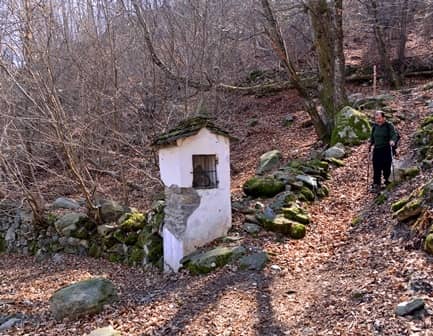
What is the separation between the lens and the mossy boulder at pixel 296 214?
7.13 meters

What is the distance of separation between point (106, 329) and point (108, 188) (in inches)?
247

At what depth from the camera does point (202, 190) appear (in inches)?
254

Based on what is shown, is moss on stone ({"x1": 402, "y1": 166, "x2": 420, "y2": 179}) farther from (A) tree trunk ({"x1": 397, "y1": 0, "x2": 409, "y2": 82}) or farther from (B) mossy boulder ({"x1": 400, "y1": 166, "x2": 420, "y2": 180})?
(A) tree trunk ({"x1": 397, "y1": 0, "x2": 409, "y2": 82})

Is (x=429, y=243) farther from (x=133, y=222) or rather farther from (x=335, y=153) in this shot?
(x=335, y=153)

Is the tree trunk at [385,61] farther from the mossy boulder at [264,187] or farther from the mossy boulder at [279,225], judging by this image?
the mossy boulder at [279,225]

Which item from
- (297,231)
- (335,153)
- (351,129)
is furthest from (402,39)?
(297,231)

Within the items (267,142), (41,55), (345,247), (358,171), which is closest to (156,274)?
(345,247)

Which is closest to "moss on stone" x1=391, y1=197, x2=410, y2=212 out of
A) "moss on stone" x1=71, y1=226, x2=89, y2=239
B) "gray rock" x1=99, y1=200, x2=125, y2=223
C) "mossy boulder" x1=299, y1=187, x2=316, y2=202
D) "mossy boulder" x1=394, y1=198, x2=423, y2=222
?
"mossy boulder" x1=394, y1=198, x2=423, y2=222

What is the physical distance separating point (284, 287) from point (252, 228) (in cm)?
179

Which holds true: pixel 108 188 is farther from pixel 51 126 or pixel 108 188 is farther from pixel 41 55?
pixel 41 55

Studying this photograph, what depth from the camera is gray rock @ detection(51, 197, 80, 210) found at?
10188 millimetres

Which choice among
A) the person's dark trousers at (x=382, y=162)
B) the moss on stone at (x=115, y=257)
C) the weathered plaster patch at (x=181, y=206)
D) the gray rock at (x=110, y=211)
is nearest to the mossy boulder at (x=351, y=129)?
the person's dark trousers at (x=382, y=162)

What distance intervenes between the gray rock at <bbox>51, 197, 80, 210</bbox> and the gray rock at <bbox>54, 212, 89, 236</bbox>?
1.12m

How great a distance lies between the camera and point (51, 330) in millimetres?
5043
